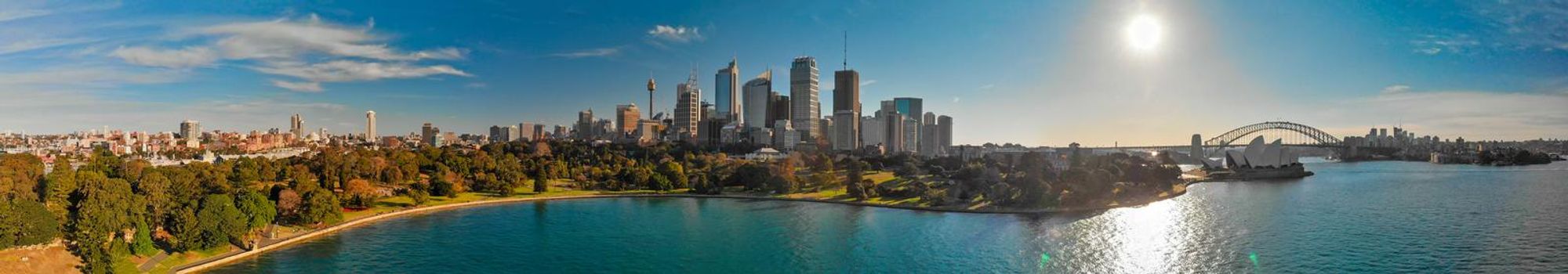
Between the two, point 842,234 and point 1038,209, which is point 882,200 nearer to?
point 1038,209

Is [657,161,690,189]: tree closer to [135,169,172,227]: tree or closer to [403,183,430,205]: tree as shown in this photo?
[403,183,430,205]: tree

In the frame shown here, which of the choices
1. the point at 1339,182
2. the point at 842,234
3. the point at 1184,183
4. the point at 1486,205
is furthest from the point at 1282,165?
the point at 842,234

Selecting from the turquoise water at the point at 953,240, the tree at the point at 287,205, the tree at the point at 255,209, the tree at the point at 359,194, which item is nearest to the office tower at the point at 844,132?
the turquoise water at the point at 953,240

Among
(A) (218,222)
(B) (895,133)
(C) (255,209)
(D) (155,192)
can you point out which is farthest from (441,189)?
(B) (895,133)

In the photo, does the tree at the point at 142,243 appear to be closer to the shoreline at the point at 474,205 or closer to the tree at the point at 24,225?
the shoreline at the point at 474,205

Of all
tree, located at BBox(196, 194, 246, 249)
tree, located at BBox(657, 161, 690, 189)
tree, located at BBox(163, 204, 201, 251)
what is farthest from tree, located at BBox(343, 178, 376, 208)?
tree, located at BBox(657, 161, 690, 189)

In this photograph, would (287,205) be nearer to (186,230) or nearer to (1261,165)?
(186,230)

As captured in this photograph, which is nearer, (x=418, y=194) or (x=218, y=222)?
(x=218, y=222)
